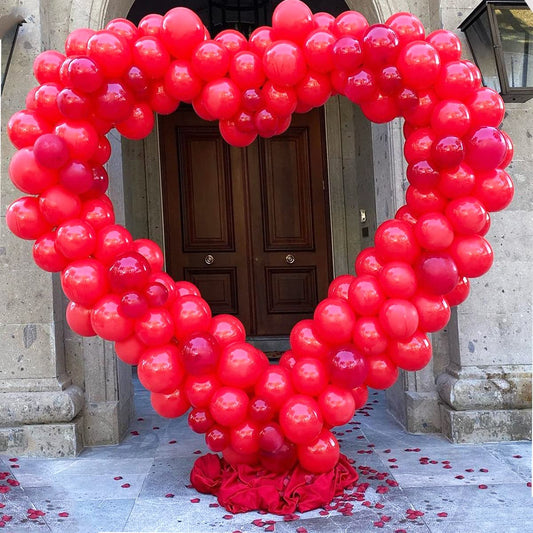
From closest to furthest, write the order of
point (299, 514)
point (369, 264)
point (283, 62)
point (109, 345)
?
point (283, 62)
point (299, 514)
point (369, 264)
point (109, 345)

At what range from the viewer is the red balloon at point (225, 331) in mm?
3076

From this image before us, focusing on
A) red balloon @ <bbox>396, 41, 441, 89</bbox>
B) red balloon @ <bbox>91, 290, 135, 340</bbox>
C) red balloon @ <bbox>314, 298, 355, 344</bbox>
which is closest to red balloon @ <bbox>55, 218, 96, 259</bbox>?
red balloon @ <bbox>91, 290, 135, 340</bbox>

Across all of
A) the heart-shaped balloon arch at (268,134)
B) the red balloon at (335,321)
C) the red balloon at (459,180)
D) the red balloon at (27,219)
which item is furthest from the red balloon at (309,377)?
the red balloon at (27,219)

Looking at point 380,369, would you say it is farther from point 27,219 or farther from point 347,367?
point 27,219

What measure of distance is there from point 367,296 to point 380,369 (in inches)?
15.1

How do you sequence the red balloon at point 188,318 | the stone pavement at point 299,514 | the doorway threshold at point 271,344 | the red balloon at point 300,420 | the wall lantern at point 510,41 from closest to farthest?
the stone pavement at point 299,514 → the red balloon at point 300,420 → the red balloon at point 188,318 → the wall lantern at point 510,41 → the doorway threshold at point 271,344

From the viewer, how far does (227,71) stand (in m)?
2.91

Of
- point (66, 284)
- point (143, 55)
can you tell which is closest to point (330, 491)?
point (66, 284)

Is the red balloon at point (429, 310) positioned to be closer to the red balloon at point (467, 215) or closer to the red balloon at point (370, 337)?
the red balloon at point (370, 337)

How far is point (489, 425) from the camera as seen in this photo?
153 inches

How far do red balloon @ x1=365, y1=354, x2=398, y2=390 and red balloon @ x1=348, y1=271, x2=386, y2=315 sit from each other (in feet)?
0.80

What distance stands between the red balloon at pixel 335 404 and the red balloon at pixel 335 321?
246 mm

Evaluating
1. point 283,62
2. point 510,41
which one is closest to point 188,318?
point 283,62

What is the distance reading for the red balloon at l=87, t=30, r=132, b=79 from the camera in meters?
2.81
